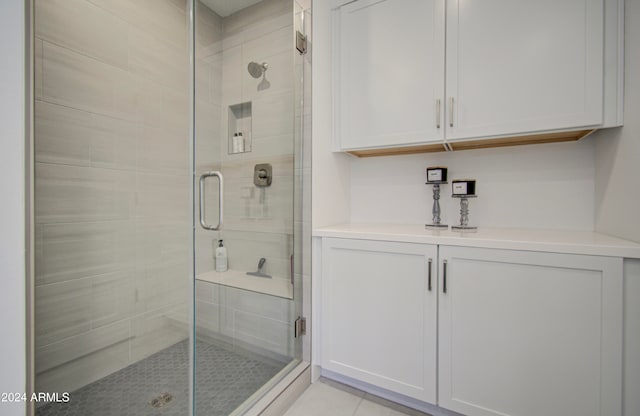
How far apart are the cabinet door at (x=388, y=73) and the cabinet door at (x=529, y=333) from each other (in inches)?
28.6

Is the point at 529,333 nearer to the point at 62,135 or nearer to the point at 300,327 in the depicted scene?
the point at 300,327

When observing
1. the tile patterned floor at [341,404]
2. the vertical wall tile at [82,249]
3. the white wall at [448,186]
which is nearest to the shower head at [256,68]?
the white wall at [448,186]

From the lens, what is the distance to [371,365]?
1387mm

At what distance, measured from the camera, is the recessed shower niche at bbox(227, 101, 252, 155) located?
1479 mm

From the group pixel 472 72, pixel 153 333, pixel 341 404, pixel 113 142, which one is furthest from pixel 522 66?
pixel 153 333

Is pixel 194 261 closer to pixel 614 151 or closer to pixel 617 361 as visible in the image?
pixel 617 361

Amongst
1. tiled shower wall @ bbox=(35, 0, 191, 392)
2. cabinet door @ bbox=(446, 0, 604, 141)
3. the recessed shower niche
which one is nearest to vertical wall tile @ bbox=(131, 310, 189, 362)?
tiled shower wall @ bbox=(35, 0, 191, 392)

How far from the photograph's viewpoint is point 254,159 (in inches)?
61.8

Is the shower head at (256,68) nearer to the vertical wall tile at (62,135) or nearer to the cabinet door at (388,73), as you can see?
the cabinet door at (388,73)

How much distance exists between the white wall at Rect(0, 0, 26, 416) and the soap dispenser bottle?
746 mm

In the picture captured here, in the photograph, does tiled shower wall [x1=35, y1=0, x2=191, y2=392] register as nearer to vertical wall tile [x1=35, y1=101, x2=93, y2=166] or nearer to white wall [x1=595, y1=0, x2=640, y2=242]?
vertical wall tile [x1=35, y1=101, x2=93, y2=166]

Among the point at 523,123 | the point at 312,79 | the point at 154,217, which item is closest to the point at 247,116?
the point at 312,79

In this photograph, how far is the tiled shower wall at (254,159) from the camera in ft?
4.53

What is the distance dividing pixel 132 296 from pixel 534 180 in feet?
7.66
